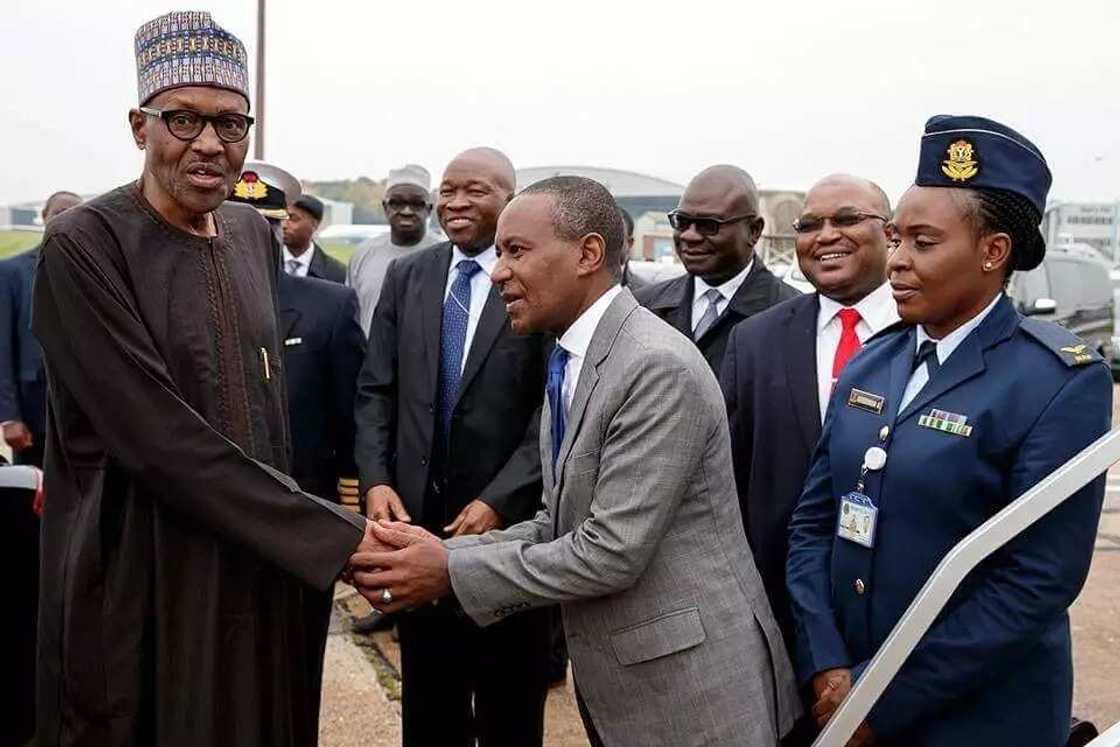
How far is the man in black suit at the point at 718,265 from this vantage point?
3.79 metres

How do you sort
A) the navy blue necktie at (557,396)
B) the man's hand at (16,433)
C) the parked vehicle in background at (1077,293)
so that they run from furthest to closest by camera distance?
the parked vehicle in background at (1077,293) → the man's hand at (16,433) → the navy blue necktie at (557,396)

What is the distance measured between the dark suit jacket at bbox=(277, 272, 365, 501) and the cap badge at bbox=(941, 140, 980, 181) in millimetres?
2394

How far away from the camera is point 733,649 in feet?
7.11

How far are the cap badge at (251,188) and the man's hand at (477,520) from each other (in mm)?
2006

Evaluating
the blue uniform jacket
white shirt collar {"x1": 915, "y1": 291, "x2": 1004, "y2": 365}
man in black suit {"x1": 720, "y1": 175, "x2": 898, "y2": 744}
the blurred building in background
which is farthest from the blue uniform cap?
Result: the blurred building in background

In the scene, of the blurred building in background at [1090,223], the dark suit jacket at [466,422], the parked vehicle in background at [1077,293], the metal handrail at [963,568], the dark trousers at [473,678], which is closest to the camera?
the metal handrail at [963,568]

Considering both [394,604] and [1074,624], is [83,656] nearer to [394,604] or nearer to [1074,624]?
[394,604]

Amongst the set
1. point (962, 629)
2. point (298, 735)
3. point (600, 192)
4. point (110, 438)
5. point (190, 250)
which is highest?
point (600, 192)

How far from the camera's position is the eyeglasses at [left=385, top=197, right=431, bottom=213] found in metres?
6.85

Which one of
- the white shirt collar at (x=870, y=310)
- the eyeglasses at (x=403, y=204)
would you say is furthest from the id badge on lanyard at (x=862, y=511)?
the eyeglasses at (x=403, y=204)

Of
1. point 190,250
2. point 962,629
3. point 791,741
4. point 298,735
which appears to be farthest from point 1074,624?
point 190,250

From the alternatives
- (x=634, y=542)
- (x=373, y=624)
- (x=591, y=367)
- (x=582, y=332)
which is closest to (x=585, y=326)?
(x=582, y=332)

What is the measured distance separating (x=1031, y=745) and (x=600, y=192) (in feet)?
4.65

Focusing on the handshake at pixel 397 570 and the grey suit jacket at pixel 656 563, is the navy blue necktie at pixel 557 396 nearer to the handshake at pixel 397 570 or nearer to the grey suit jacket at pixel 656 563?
the grey suit jacket at pixel 656 563
